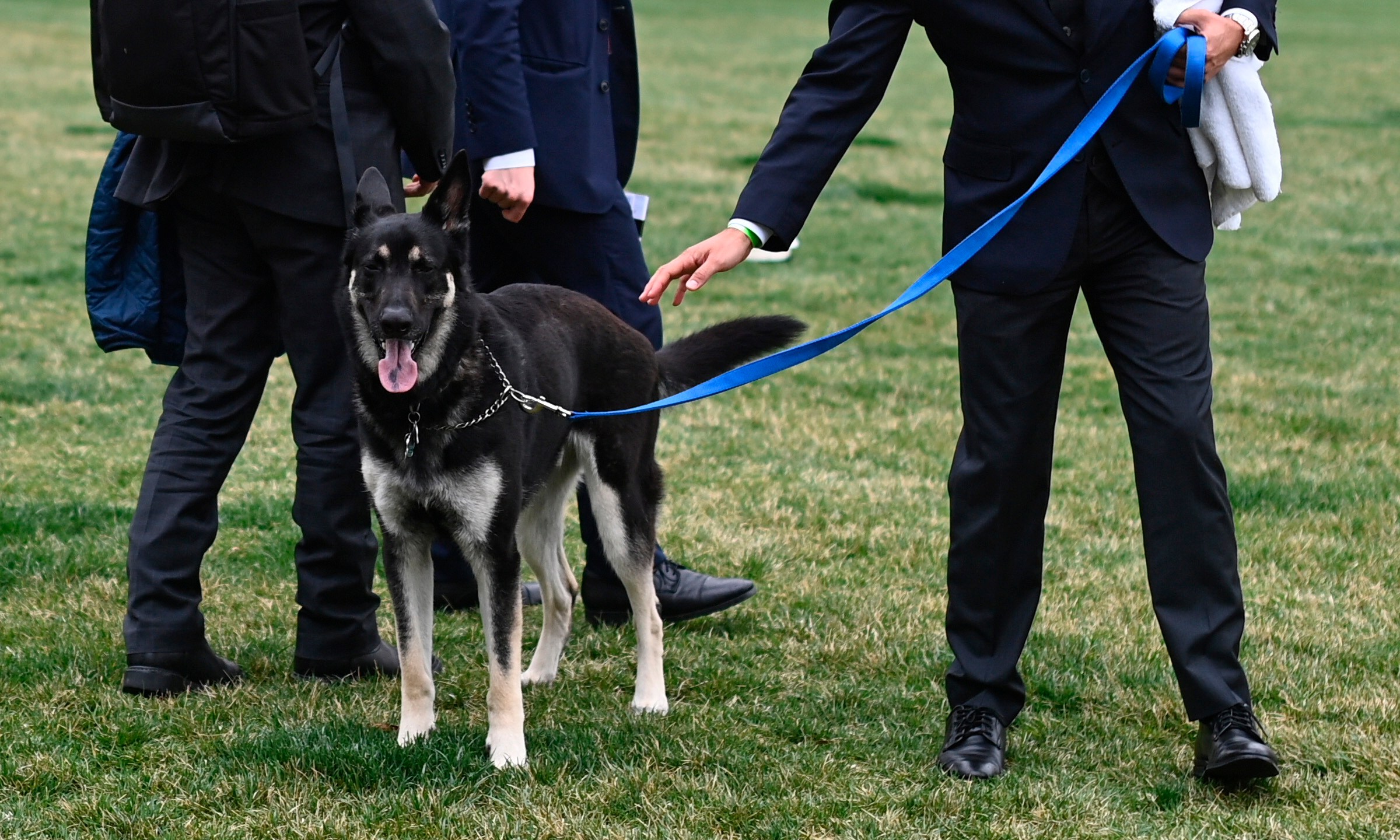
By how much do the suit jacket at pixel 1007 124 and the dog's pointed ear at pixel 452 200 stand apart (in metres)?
0.72

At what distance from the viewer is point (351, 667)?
14.4ft

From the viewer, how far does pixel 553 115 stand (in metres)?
4.73

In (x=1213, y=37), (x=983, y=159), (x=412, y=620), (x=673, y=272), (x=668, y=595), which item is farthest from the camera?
(x=668, y=595)

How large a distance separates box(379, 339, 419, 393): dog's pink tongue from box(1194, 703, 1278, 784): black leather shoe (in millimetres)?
2130

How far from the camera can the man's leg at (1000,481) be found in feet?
12.0

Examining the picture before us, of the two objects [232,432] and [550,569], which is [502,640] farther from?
[232,432]

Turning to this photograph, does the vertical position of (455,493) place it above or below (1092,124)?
below

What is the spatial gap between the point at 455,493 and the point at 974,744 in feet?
4.87

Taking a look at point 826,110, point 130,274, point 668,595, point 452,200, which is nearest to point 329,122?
point 452,200

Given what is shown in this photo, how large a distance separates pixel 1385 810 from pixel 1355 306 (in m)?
7.69

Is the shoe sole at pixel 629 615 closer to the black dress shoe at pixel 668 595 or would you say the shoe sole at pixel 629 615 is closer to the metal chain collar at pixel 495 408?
the black dress shoe at pixel 668 595

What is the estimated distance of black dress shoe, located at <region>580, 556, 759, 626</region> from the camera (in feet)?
16.5

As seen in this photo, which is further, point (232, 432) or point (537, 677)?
point (537, 677)

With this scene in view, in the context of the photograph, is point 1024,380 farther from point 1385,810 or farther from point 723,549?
point 723,549
